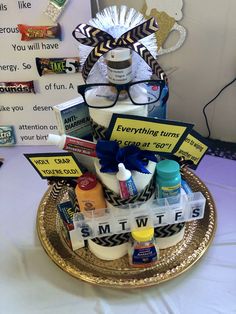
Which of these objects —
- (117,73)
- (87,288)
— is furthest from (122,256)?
(117,73)

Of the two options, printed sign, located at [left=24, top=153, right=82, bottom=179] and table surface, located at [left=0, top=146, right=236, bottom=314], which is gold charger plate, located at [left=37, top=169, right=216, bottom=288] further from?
printed sign, located at [left=24, top=153, right=82, bottom=179]

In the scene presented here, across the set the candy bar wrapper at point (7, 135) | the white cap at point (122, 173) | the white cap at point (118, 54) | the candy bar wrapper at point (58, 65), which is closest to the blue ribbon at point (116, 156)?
the white cap at point (122, 173)

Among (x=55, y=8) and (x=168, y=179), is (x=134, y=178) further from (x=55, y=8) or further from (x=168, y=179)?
(x=55, y=8)

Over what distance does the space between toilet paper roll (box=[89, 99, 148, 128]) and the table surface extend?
0.88ft

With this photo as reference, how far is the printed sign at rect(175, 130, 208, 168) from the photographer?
2.05 feet

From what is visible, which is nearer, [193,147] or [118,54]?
[118,54]

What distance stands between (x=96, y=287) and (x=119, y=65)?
13.6 inches

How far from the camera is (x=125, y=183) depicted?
21.2 inches

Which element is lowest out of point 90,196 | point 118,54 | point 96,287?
point 96,287

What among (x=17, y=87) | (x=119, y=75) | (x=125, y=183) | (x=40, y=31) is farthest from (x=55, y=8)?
(x=125, y=183)

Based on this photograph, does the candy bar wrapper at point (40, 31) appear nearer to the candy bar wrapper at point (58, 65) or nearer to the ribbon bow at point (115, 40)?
the candy bar wrapper at point (58, 65)

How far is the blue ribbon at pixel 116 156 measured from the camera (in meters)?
0.54

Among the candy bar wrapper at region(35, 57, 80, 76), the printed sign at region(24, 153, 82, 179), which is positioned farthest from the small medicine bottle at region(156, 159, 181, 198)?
the candy bar wrapper at region(35, 57, 80, 76)

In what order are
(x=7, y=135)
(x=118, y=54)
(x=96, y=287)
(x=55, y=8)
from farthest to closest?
1. (x=7, y=135)
2. (x=55, y=8)
3. (x=96, y=287)
4. (x=118, y=54)
